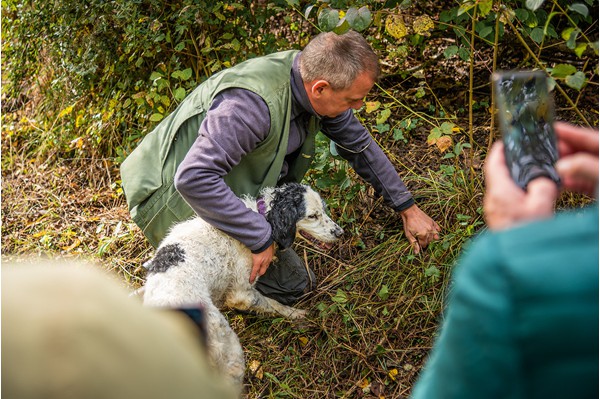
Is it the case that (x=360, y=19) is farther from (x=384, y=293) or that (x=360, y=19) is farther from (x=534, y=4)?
(x=384, y=293)

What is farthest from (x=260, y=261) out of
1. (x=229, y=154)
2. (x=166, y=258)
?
(x=229, y=154)

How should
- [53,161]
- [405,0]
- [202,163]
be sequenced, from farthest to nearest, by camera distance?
1. [53,161]
2. [405,0]
3. [202,163]

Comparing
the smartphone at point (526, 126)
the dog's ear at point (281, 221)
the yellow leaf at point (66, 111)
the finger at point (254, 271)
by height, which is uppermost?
the smartphone at point (526, 126)

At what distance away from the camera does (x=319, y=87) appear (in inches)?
140

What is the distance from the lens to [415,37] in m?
4.37

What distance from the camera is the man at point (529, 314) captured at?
3.19 feet

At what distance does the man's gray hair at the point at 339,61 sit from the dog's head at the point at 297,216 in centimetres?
66

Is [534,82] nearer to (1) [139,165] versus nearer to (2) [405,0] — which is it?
(2) [405,0]

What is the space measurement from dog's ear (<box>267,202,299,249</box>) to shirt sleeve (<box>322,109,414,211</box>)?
0.65 metres

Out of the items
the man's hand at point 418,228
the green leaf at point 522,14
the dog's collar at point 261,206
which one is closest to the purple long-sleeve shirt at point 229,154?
the dog's collar at point 261,206

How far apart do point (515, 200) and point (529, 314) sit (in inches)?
11.9

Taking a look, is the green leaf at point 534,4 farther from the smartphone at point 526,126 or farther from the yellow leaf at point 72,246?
the yellow leaf at point 72,246

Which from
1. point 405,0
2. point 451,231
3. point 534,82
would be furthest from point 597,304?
point 451,231

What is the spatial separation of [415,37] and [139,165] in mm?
1996
